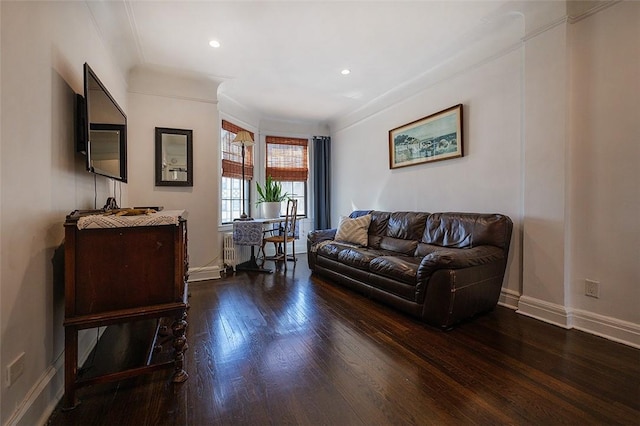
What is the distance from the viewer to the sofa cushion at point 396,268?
2504 mm

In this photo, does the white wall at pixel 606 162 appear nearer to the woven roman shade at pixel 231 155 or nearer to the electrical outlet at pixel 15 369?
the electrical outlet at pixel 15 369

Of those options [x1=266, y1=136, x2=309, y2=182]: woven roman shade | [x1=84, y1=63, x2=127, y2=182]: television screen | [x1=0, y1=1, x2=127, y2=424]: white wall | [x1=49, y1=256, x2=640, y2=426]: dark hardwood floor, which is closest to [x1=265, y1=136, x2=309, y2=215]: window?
[x1=266, y1=136, x2=309, y2=182]: woven roman shade

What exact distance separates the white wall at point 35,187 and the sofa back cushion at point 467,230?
3.22m

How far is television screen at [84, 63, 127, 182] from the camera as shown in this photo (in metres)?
1.75

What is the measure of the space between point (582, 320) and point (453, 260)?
3.81 feet

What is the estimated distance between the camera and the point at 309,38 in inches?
112

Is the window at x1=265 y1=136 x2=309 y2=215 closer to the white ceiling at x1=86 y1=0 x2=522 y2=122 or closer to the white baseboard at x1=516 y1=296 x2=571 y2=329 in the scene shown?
the white ceiling at x1=86 y1=0 x2=522 y2=122

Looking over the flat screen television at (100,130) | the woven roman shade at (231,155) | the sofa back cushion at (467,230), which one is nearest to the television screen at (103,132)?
the flat screen television at (100,130)

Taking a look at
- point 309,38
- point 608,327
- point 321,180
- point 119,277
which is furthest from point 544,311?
point 321,180

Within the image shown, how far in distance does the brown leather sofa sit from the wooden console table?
1824 millimetres

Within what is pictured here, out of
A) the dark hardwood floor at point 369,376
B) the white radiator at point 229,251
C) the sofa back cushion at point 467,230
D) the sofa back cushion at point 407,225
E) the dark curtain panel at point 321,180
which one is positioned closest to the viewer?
the dark hardwood floor at point 369,376

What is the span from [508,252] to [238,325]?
2634 mm

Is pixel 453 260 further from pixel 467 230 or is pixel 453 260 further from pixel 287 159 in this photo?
pixel 287 159

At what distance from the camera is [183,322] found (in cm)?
169
